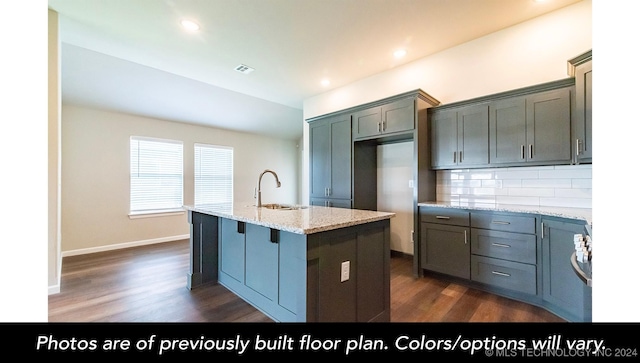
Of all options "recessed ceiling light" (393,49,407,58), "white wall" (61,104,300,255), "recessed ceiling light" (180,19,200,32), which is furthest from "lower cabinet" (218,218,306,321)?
"recessed ceiling light" (393,49,407,58)

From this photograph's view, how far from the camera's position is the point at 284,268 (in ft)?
6.40

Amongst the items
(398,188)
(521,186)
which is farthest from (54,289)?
(521,186)

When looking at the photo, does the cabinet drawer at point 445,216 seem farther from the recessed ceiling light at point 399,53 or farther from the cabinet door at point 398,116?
the recessed ceiling light at point 399,53

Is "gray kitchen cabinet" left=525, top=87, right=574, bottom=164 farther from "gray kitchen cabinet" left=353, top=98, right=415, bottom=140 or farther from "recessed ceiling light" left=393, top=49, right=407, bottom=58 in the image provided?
"recessed ceiling light" left=393, top=49, right=407, bottom=58

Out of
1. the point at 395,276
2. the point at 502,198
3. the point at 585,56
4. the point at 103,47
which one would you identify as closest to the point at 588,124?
the point at 585,56

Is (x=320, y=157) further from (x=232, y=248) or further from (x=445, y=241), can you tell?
(x=445, y=241)

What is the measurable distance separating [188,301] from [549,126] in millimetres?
3887

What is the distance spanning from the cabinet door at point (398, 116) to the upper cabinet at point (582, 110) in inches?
55.3

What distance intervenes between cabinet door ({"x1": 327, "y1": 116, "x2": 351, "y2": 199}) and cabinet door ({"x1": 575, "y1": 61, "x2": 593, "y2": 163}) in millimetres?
2389

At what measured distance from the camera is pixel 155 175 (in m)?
4.88

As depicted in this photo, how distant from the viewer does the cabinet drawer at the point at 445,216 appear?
2.69 meters

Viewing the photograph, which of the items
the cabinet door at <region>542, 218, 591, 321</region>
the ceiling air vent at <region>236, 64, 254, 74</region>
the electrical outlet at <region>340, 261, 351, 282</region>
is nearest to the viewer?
the electrical outlet at <region>340, 261, 351, 282</region>

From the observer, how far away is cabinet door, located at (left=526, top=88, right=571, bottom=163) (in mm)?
2301

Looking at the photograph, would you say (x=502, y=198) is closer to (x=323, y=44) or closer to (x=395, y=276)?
(x=395, y=276)
